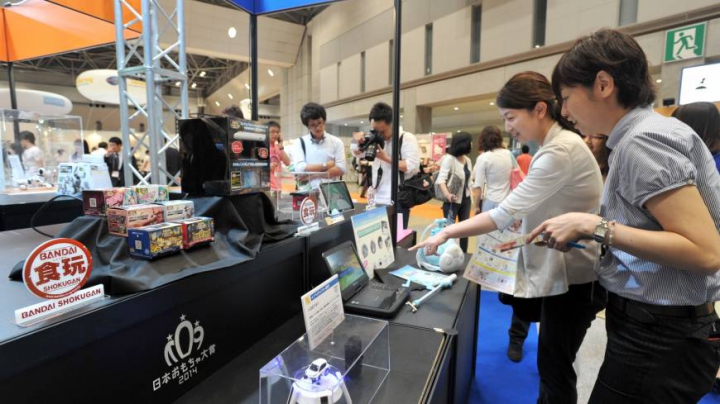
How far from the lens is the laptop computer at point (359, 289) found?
1133 mm

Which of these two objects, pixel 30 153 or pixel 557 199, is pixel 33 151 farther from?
pixel 557 199

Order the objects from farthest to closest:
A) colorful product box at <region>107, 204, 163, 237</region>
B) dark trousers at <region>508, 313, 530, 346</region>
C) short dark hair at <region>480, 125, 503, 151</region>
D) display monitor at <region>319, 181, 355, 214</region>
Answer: short dark hair at <region>480, 125, 503, 151</region>
dark trousers at <region>508, 313, 530, 346</region>
display monitor at <region>319, 181, 355, 214</region>
colorful product box at <region>107, 204, 163, 237</region>

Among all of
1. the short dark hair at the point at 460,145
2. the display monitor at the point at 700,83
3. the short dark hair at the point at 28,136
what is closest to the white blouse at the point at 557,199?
the short dark hair at the point at 460,145

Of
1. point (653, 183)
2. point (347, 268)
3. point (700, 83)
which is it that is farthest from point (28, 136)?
point (700, 83)

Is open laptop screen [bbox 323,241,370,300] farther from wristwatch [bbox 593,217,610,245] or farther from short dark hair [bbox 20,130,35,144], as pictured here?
short dark hair [bbox 20,130,35,144]

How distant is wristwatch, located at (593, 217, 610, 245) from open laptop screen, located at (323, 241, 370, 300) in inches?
27.7

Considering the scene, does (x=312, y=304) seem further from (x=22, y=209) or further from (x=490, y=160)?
(x=490, y=160)

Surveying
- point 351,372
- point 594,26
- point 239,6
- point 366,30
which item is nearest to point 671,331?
point 351,372

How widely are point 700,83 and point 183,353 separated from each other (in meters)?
6.27

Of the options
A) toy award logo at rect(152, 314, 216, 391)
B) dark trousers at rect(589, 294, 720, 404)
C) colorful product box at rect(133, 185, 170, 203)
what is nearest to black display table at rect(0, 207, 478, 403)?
toy award logo at rect(152, 314, 216, 391)

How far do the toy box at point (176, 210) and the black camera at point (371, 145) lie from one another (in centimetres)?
157

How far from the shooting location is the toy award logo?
711mm

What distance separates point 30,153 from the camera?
3.59 meters

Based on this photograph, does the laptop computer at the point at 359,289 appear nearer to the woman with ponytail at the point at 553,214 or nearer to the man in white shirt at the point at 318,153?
the woman with ponytail at the point at 553,214
